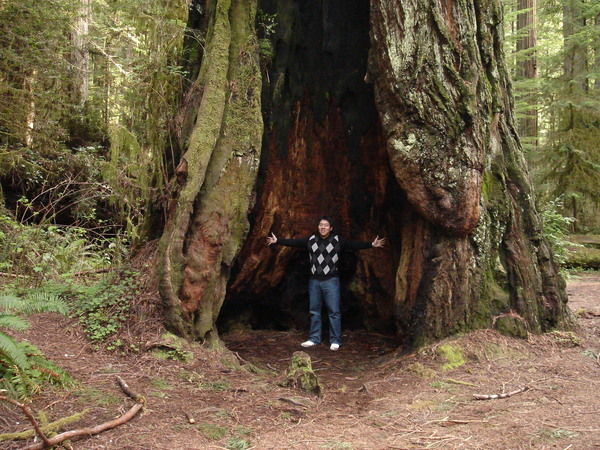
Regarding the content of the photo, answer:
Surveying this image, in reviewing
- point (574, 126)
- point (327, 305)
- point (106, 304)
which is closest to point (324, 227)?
point (327, 305)

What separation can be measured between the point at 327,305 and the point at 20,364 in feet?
15.3

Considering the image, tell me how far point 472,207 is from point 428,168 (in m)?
0.69

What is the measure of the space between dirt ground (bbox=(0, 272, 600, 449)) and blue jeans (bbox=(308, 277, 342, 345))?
114 cm

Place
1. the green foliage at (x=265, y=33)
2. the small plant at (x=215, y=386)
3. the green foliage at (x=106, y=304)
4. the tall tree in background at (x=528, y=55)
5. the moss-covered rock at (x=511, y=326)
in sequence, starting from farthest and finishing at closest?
the tall tree in background at (x=528, y=55) < the green foliage at (x=265, y=33) < the moss-covered rock at (x=511, y=326) < the green foliage at (x=106, y=304) < the small plant at (x=215, y=386)

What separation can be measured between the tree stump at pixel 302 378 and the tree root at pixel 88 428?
57.4 inches

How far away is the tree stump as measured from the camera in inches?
188

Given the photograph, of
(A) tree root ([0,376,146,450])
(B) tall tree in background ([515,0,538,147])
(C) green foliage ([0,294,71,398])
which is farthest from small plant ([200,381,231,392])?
(B) tall tree in background ([515,0,538,147])

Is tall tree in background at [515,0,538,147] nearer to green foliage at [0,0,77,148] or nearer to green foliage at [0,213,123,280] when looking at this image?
green foliage at [0,0,77,148]

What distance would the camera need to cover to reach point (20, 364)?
361cm

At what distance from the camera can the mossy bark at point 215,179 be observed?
18.2ft

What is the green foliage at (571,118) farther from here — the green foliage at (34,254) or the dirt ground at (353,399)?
the green foliage at (34,254)

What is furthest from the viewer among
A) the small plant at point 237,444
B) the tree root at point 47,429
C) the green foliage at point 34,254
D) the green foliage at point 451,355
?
the green foliage at point 34,254

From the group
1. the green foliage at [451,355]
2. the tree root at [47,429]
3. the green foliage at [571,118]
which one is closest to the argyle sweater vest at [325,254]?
the green foliage at [451,355]

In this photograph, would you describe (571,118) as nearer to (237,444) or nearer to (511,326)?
(511,326)
